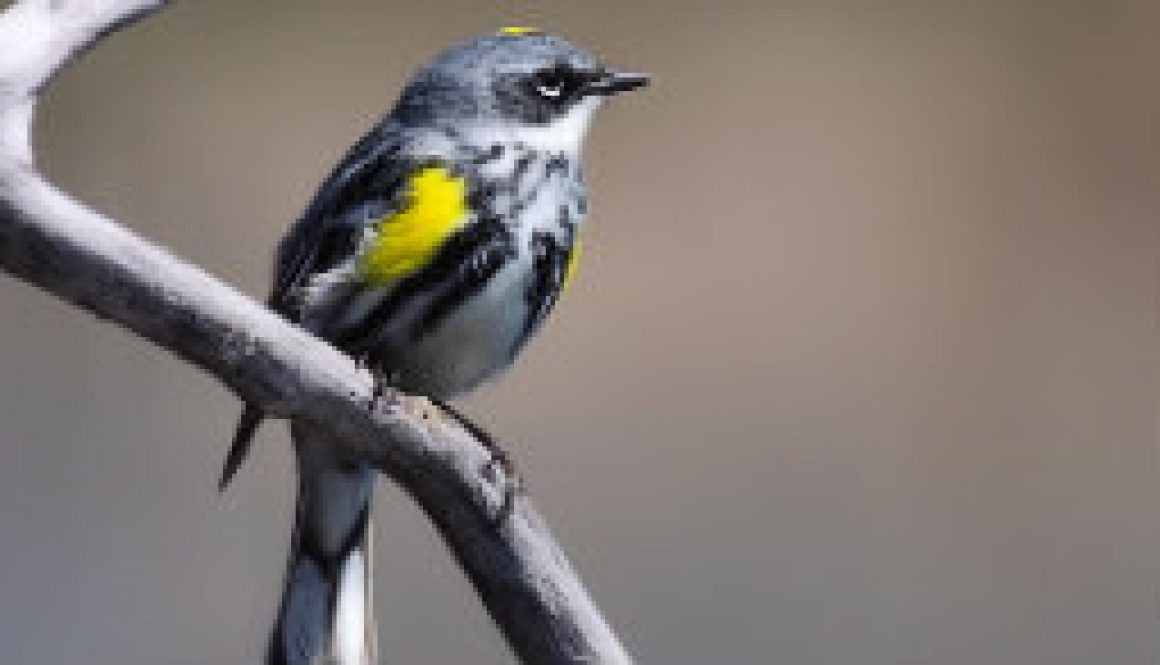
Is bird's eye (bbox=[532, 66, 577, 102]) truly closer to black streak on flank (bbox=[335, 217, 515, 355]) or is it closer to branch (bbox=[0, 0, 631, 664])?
black streak on flank (bbox=[335, 217, 515, 355])

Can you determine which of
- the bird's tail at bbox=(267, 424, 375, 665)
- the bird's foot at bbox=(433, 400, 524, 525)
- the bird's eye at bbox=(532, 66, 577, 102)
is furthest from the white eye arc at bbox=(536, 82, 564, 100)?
the bird's foot at bbox=(433, 400, 524, 525)

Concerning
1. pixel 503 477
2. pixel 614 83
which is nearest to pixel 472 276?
pixel 614 83

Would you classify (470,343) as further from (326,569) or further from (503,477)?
(503,477)

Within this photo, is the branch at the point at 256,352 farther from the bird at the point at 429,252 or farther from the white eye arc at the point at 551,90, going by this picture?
the white eye arc at the point at 551,90

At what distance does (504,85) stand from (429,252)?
0.15 m

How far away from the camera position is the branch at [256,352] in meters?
1.07

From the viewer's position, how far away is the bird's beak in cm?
145

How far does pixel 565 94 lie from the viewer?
1.51 m

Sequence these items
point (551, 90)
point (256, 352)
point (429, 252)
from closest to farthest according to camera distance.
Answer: point (256, 352) < point (429, 252) < point (551, 90)

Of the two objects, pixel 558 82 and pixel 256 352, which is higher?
pixel 558 82

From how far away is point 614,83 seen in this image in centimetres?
148

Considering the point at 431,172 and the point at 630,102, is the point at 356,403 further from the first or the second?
the point at 630,102

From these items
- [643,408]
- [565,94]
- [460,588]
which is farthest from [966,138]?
[565,94]

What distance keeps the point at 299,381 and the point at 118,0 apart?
0.17m
